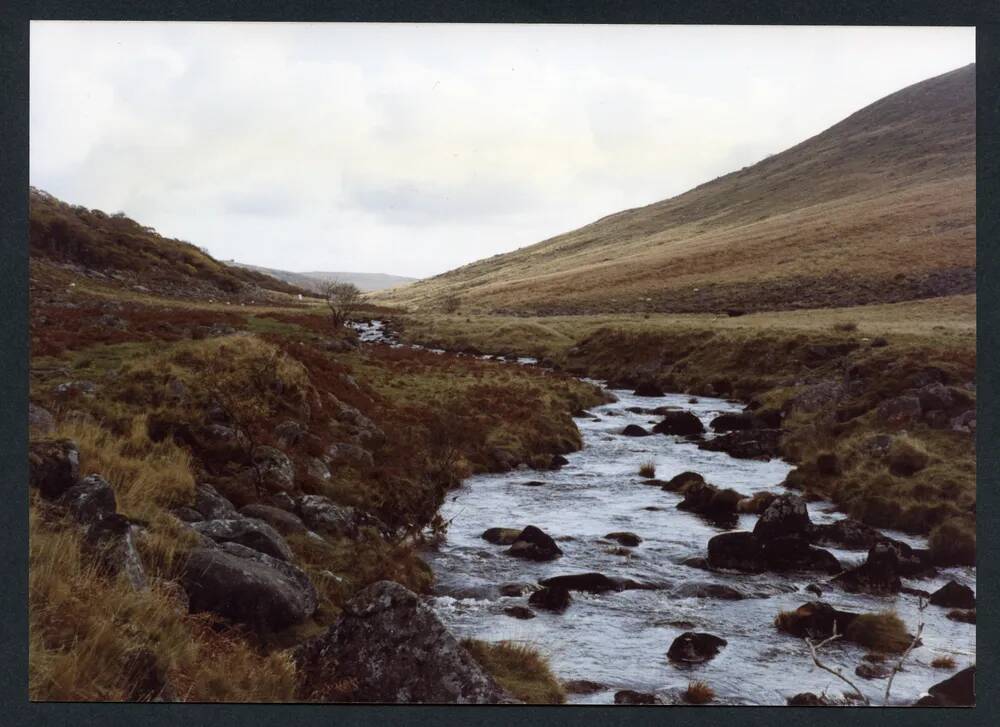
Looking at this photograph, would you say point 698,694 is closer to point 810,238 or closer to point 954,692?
point 954,692

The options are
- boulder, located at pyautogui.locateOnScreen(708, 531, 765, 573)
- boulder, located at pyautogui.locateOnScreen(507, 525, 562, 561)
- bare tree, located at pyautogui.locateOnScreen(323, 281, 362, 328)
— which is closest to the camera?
boulder, located at pyautogui.locateOnScreen(708, 531, 765, 573)

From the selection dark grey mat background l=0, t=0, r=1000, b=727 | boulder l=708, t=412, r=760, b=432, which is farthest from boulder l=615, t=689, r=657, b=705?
boulder l=708, t=412, r=760, b=432

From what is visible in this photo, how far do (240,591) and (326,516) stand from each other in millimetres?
2966

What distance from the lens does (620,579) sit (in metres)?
9.77

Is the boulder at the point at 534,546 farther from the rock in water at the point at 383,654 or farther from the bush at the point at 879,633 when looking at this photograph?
the bush at the point at 879,633

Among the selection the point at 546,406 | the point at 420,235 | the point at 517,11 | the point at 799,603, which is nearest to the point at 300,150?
the point at 420,235

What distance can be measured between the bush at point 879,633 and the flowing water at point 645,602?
0.63ft

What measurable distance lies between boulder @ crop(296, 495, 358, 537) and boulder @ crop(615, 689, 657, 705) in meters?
4.24

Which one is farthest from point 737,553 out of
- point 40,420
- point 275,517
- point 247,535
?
point 40,420

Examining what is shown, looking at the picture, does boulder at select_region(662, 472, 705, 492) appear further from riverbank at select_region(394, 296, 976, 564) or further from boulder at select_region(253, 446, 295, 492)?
boulder at select_region(253, 446, 295, 492)

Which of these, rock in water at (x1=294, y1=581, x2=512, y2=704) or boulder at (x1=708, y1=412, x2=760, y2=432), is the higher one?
boulder at (x1=708, y1=412, x2=760, y2=432)

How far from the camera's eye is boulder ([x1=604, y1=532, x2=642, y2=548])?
11.1 m

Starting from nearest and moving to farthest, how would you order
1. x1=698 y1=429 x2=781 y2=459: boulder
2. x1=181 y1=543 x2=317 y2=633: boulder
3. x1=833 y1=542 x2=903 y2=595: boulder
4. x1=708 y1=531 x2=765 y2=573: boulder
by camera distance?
1. x1=181 y1=543 x2=317 y2=633: boulder
2. x1=833 y1=542 x2=903 y2=595: boulder
3. x1=708 y1=531 x2=765 y2=573: boulder
4. x1=698 y1=429 x2=781 y2=459: boulder

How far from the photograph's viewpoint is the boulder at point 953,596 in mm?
8791
